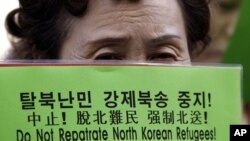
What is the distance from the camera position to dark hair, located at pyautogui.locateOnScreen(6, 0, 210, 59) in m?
1.00

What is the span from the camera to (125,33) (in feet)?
3.23

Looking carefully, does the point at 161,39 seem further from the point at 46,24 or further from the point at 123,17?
the point at 46,24

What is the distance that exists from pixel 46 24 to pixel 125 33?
17cm

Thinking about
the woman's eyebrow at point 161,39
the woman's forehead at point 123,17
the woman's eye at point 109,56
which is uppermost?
the woman's forehead at point 123,17

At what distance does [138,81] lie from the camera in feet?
2.75

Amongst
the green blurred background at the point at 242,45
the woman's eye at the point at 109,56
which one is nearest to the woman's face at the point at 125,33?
the woman's eye at the point at 109,56

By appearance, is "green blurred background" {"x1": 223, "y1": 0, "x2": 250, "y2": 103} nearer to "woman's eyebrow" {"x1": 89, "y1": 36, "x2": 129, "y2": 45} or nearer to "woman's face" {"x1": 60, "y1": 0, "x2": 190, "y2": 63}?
"woman's face" {"x1": 60, "y1": 0, "x2": 190, "y2": 63}

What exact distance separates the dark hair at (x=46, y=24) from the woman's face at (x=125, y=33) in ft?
0.07

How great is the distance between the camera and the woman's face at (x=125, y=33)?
974 mm

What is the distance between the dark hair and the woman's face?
0.07 feet

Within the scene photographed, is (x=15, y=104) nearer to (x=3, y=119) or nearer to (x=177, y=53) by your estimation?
(x=3, y=119)

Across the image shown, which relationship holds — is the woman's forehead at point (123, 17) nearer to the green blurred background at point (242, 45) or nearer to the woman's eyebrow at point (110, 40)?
the woman's eyebrow at point (110, 40)

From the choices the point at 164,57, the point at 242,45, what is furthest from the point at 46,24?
the point at 242,45

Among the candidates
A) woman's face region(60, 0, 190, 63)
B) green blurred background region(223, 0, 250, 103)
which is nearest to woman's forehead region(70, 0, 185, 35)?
woman's face region(60, 0, 190, 63)
